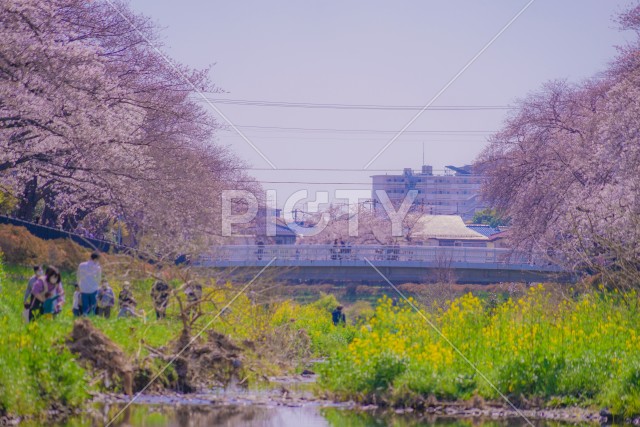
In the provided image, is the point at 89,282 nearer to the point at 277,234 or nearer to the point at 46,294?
the point at 46,294

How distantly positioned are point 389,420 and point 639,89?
21.8 m

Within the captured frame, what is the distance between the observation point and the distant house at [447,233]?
96.1 meters

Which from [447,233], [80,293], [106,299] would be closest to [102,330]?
[80,293]

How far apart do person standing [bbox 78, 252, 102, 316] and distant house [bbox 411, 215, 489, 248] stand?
72.2 meters

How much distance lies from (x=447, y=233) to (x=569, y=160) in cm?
5905

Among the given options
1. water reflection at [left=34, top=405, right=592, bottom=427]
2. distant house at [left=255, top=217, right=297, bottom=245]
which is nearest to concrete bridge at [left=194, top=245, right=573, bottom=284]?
distant house at [left=255, top=217, right=297, bottom=245]

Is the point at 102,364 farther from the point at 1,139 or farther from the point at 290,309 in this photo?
the point at 1,139

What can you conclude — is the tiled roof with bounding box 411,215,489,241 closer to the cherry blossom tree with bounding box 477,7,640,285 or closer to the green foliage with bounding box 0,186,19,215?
the cherry blossom tree with bounding box 477,7,640,285

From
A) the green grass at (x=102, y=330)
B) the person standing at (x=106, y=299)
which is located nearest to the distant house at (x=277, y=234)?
the green grass at (x=102, y=330)

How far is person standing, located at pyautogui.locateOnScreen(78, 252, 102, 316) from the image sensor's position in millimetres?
20094

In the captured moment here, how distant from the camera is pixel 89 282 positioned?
66.2 feet

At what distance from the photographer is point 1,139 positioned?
2894cm

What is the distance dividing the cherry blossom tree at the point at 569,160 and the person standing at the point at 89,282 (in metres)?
16.3

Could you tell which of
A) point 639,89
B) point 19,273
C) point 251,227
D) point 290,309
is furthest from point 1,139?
point 251,227
